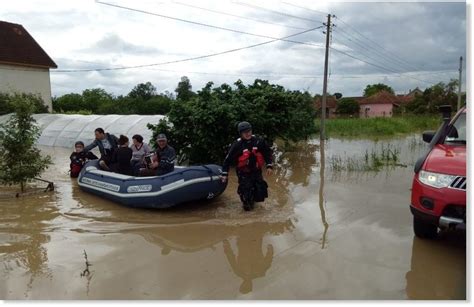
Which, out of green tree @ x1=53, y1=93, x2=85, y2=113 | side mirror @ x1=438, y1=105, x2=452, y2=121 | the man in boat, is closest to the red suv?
side mirror @ x1=438, y1=105, x2=452, y2=121

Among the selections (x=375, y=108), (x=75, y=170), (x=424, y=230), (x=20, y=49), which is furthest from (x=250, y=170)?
(x=375, y=108)

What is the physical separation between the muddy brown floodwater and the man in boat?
0.36 meters

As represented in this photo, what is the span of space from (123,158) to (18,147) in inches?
94.2

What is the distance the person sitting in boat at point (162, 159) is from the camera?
26.3 feet

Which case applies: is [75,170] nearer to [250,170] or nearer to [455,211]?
[250,170]

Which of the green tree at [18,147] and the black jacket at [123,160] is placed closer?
the black jacket at [123,160]

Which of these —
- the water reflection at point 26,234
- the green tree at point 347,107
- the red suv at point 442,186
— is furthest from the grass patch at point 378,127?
the green tree at point 347,107

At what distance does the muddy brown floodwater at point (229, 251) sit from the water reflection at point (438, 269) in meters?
0.01

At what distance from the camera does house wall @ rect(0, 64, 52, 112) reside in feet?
112

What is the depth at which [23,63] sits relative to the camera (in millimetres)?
35250

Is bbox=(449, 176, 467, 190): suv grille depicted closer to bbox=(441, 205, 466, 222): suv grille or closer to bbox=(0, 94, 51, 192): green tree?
bbox=(441, 205, 466, 222): suv grille

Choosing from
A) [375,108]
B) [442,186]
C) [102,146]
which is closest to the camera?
[442,186]

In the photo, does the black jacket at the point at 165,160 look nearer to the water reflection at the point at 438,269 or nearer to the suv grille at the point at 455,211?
the water reflection at the point at 438,269

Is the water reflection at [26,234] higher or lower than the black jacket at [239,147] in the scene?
lower
